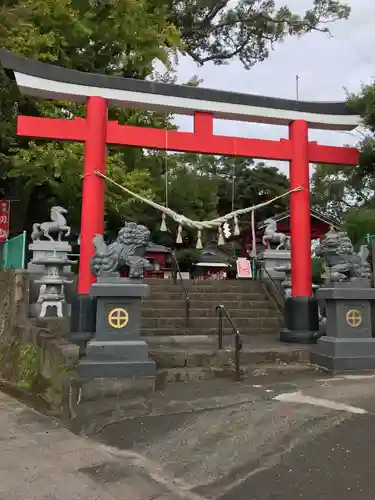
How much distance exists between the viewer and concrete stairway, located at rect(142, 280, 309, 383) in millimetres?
7223

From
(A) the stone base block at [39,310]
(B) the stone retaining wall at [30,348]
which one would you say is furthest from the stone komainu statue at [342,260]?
(A) the stone base block at [39,310]

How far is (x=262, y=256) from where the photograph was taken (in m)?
13.6

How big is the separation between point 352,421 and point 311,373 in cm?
254

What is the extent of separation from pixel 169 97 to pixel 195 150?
1082 mm

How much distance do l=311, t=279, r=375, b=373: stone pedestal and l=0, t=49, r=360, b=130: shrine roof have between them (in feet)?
12.2

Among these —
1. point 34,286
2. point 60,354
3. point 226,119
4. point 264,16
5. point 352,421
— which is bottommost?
point 352,421

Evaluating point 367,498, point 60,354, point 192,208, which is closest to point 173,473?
point 367,498

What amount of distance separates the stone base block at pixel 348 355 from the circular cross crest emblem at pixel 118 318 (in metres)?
3.18

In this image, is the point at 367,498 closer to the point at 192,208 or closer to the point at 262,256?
the point at 262,256

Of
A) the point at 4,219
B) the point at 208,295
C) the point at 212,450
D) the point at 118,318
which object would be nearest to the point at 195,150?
the point at 118,318

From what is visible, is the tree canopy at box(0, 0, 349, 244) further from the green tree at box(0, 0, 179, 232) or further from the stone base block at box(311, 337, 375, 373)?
the stone base block at box(311, 337, 375, 373)

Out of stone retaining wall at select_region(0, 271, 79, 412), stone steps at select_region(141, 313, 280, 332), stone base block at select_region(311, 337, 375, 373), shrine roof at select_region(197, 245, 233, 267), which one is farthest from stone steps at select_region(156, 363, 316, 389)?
shrine roof at select_region(197, 245, 233, 267)

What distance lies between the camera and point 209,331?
9.96 m

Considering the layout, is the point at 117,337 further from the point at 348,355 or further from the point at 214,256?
the point at 214,256
